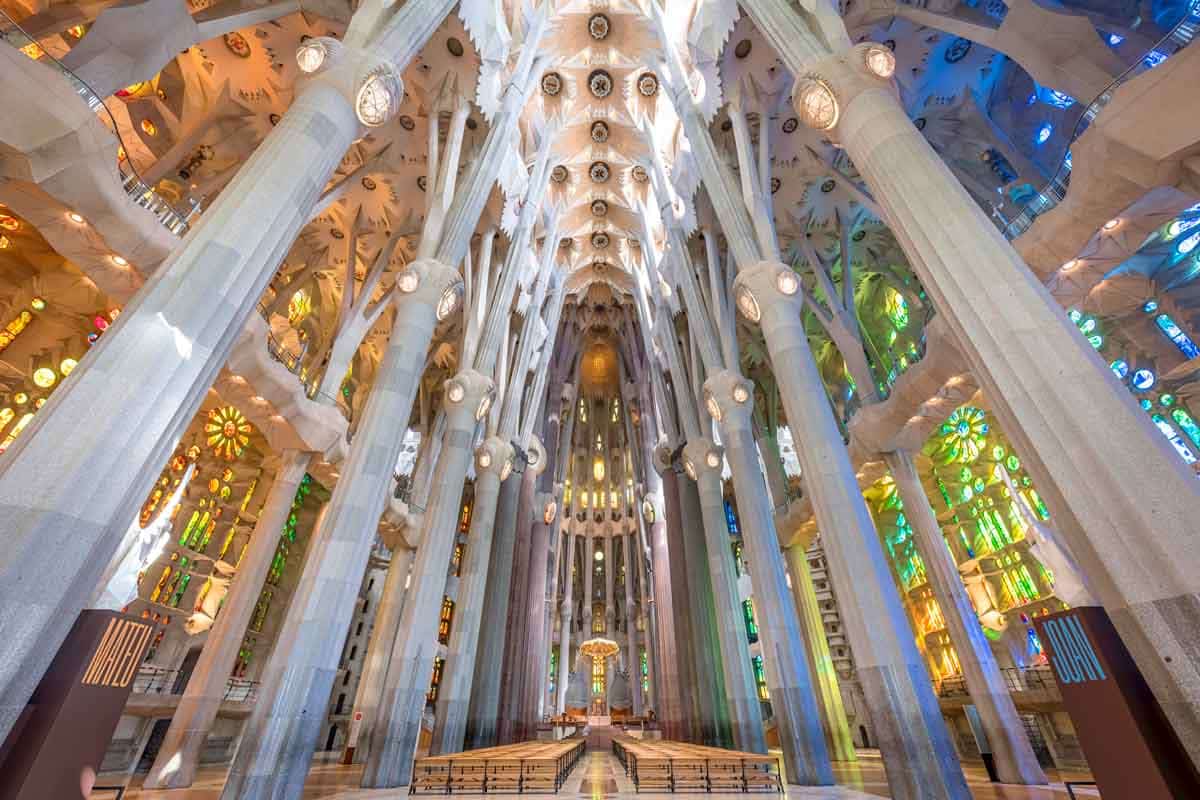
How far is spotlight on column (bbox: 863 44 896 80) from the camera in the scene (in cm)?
754

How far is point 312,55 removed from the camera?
25.7 feet

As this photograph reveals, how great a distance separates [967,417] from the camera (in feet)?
66.8

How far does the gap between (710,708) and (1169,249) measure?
1872 cm

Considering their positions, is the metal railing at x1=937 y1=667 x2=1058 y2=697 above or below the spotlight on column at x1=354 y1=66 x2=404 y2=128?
below

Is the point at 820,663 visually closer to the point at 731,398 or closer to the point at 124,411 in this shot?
the point at 731,398

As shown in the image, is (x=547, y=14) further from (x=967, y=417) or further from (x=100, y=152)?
(x=967, y=417)

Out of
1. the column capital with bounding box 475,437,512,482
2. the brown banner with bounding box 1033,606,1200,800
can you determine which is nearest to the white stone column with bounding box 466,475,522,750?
the column capital with bounding box 475,437,512,482

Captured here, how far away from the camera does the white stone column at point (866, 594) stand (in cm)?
662

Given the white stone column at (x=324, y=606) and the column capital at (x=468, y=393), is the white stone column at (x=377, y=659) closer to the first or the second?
the column capital at (x=468, y=393)

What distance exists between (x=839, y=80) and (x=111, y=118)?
11946mm

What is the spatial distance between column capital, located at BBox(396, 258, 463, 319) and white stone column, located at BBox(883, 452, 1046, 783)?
44.5 ft

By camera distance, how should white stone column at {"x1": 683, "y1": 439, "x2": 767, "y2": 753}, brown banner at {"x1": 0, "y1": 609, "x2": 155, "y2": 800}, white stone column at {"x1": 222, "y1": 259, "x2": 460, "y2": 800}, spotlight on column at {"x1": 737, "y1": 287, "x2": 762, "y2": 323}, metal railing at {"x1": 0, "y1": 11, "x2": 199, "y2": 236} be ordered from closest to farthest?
brown banner at {"x1": 0, "y1": 609, "x2": 155, "y2": 800} < white stone column at {"x1": 222, "y1": 259, "x2": 460, "y2": 800} < metal railing at {"x1": 0, "y1": 11, "x2": 199, "y2": 236} < spotlight on column at {"x1": 737, "y1": 287, "x2": 762, "y2": 323} < white stone column at {"x1": 683, "y1": 439, "x2": 767, "y2": 753}

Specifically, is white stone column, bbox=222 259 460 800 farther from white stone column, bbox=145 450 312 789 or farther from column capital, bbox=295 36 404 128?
white stone column, bbox=145 450 312 789

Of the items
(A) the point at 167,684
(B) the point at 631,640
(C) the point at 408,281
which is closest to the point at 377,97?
(C) the point at 408,281
